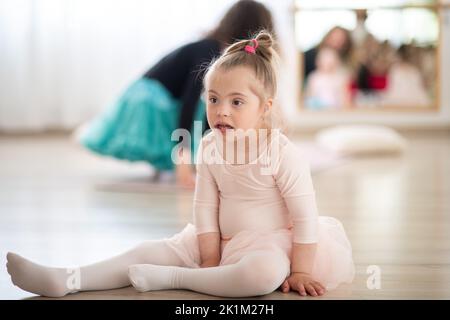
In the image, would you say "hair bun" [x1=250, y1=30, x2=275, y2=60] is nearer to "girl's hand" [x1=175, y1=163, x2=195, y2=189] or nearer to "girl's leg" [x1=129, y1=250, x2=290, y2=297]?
"girl's leg" [x1=129, y1=250, x2=290, y2=297]

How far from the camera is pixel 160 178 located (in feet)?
7.93

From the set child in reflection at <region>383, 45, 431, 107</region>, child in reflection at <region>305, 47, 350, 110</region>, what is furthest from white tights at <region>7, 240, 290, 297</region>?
child in reflection at <region>383, 45, 431, 107</region>

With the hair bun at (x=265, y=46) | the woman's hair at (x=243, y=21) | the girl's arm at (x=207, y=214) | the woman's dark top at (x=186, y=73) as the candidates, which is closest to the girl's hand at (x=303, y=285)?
the girl's arm at (x=207, y=214)

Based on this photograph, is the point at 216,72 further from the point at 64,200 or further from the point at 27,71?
the point at 27,71

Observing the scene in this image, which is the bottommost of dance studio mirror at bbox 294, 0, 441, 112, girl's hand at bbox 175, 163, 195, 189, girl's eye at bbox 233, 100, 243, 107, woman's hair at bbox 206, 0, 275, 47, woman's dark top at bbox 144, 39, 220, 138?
girl's hand at bbox 175, 163, 195, 189

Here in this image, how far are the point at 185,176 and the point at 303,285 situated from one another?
1.12 meters

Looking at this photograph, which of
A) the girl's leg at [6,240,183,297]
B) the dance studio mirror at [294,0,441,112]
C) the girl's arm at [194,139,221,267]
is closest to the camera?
the girl's leg at [6,240,183,297]

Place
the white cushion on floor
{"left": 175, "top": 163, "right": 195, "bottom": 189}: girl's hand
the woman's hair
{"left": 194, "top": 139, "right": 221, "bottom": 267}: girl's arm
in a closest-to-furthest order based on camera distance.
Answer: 1. {"left": 194, "top": 139, "right": 221, "bottom": 267}: girl's arm
2. the woman's hair
3. {"left": 175, "top": 163, "right": 195, "bottom": 189}: girl's hand
4. the white cushion on floor

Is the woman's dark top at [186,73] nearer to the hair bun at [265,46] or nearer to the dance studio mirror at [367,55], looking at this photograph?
the hair bun at [265,46]

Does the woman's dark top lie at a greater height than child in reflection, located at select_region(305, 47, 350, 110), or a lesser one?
lesser

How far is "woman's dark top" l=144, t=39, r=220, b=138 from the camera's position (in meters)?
2.21

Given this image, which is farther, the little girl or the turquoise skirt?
the turquoise skirt

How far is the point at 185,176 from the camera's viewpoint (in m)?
2.20

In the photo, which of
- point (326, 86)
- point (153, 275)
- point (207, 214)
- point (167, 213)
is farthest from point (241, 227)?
point (326, 86)
